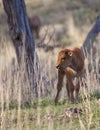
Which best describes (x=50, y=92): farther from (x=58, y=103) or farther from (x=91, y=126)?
(x=91, y=126)

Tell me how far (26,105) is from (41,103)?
1.08 feet

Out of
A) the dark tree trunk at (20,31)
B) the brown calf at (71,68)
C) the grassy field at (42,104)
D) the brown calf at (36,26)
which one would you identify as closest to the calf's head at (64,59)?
the brown calf at (71,68)

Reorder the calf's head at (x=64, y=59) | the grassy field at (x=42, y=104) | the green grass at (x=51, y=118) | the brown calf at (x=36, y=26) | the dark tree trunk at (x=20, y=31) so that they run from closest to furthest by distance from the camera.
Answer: the green grass at (x=51, y=118)
the grassy field at (x=42, y=104)
the calf's head at (x=64, y=59)
the dark tree trunk at (x=20, y=31)
the brown calf at (x=36, y=26)

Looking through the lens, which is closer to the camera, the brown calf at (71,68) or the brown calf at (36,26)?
the brown calf at (71,68)

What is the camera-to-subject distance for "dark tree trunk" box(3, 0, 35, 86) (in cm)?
1190

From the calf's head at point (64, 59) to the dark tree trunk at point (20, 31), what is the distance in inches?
71.7

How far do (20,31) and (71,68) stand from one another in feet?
7.17

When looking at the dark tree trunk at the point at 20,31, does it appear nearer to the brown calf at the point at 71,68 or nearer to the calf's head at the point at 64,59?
the brown calf at the point at 71,68

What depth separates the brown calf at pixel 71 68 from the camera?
9.98 m

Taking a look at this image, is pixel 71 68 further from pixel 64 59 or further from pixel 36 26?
pixel 36 26

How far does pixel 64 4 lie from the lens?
34.4 m

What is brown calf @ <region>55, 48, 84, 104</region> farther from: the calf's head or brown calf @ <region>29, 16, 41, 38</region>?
brown calf @ <region>29, 16, 41, 38</region>

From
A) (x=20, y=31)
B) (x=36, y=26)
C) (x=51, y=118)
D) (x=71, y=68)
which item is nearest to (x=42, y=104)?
(x=71, y=68)

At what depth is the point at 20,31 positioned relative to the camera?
12.0m
